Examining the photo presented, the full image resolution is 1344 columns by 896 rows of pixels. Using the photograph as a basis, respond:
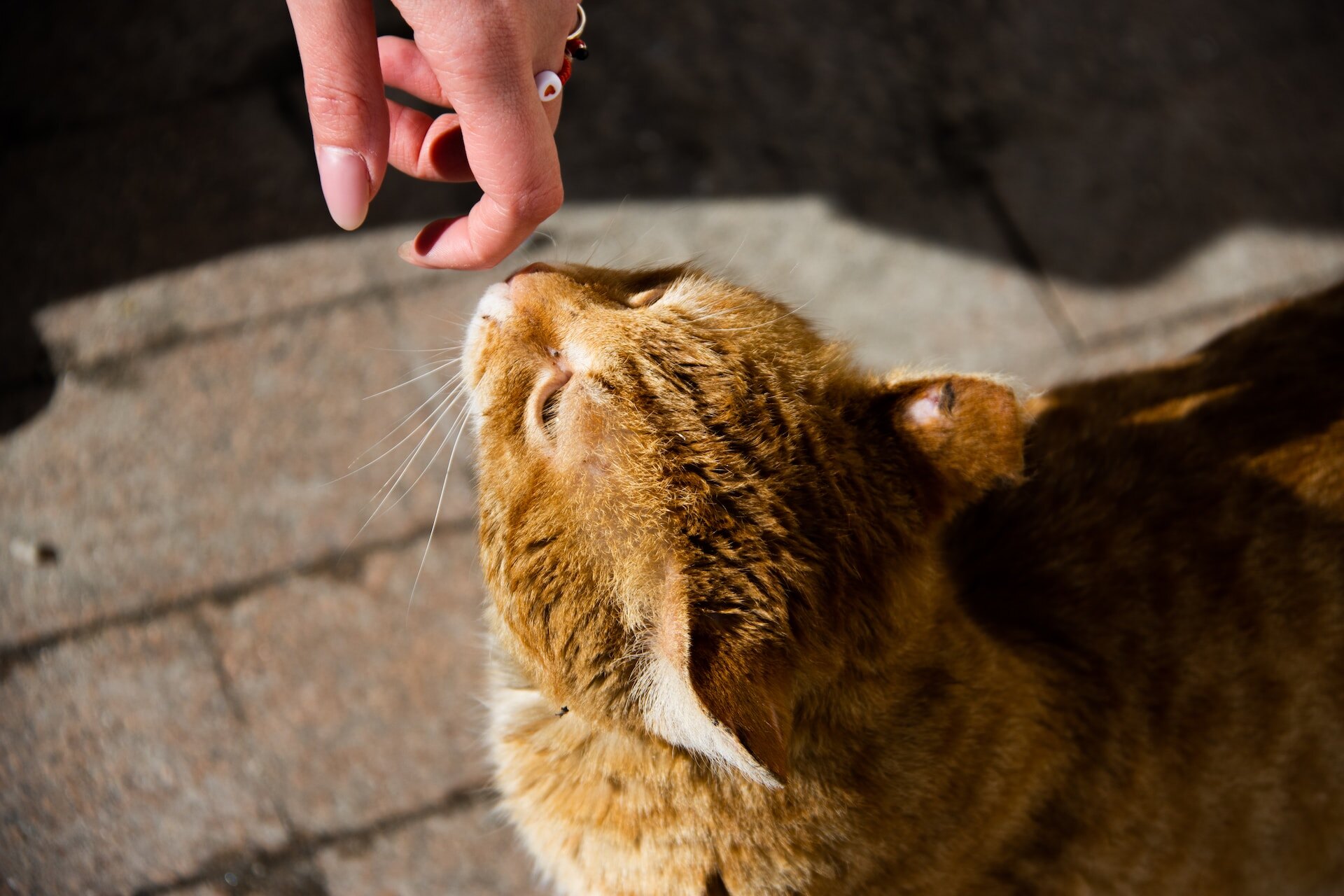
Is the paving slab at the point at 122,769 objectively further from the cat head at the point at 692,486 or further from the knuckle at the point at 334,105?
the knuckle at the point at 334,105

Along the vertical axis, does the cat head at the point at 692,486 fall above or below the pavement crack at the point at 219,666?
above

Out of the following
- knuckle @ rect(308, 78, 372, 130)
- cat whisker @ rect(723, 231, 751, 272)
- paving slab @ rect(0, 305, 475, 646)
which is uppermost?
knuckle @ rect(308, 78, 372, 130)

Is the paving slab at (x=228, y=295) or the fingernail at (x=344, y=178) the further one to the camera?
the paving slab at (x=228, y=295)

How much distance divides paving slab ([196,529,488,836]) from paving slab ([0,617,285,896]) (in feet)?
0.27

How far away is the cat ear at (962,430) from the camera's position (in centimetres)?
160

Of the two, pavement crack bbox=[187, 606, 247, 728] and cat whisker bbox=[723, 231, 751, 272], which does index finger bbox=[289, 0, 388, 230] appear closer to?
pavement crack bbox=[187, 606, 247, 728]

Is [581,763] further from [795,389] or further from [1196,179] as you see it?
[1196,179]

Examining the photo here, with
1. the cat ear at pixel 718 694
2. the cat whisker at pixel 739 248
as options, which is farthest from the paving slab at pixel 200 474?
the cat ear at pixel 718 694

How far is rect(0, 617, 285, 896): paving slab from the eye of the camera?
230 cm

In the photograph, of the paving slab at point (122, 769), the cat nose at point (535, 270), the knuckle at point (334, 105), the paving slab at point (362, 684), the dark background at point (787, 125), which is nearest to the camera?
the knuckle at point (334, 105)

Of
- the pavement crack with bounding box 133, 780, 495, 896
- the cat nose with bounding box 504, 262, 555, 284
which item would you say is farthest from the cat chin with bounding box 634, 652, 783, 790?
the pavement crack with bounding box 133, 780, 495, 896

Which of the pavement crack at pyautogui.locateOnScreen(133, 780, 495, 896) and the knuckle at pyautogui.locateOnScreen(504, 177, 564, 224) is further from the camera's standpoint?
the pavement crack at pyautogui.locateOnScreen(133, 780, 495, 896)

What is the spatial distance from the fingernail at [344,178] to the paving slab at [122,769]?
59.0 inches

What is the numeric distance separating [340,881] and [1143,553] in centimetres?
202
